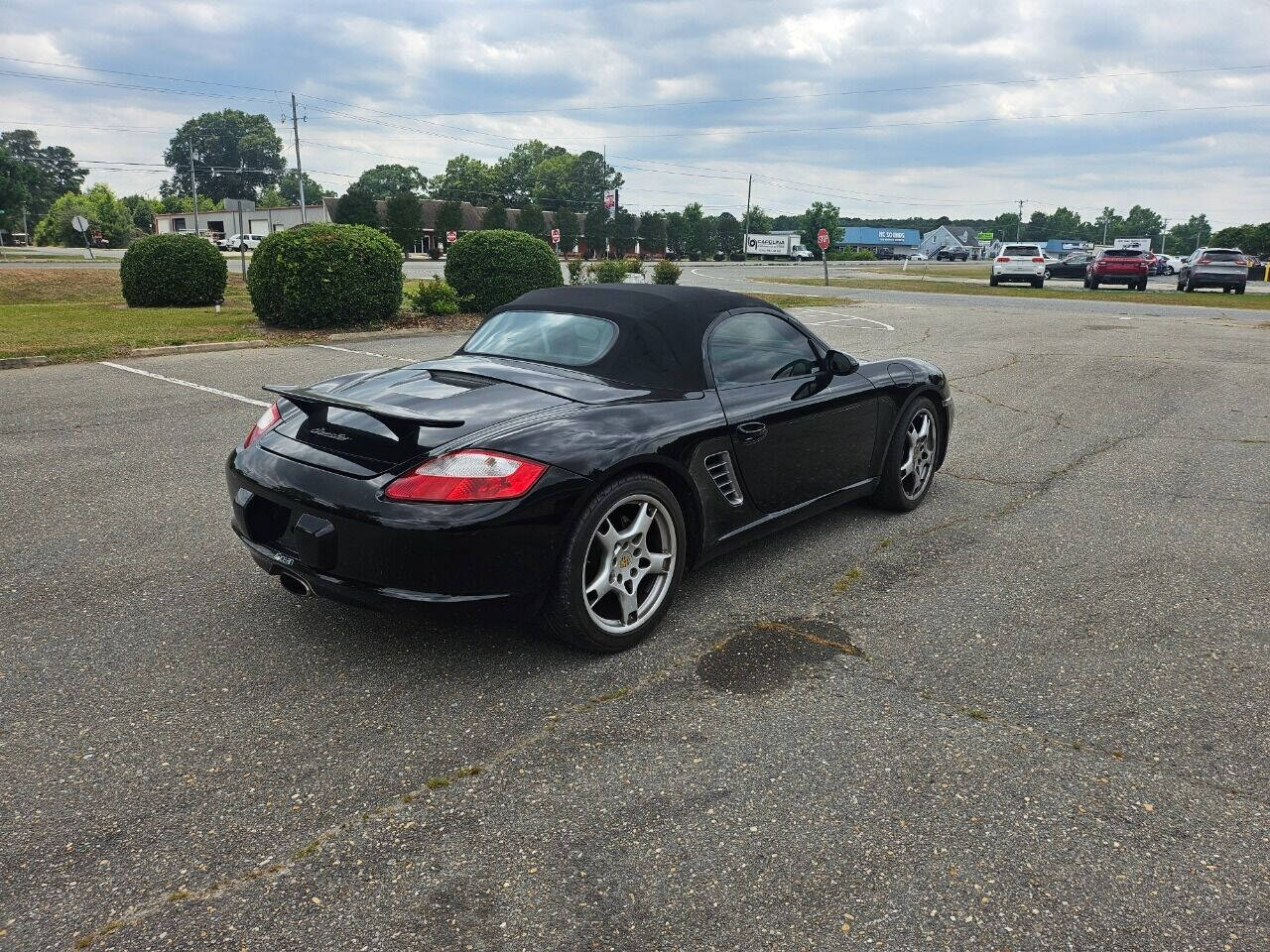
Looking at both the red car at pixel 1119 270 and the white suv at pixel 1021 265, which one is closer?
the red car at pixel 1119 270

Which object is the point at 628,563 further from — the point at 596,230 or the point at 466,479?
the point at 596,230

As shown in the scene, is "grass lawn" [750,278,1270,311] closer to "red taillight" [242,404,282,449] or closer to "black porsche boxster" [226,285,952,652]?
"black porsche boxster" [226,285,952,652]

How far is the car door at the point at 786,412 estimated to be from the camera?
4187mm

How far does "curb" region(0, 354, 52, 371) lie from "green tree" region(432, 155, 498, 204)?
112949mm

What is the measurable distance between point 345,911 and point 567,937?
0.55 m

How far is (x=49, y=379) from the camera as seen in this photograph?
394 inches

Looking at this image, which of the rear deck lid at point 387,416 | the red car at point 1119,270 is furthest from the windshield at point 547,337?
the red car at point 1119,270

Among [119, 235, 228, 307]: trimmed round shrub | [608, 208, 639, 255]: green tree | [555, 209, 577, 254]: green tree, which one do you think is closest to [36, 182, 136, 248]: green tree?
[555, 209, 577, 254]: green tree

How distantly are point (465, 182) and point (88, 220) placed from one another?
4860 centimetres

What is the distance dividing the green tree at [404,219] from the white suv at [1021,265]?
46.1 meters

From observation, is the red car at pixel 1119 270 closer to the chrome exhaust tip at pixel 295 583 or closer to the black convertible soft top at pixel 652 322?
the black convertible soft top at pixel 652 322

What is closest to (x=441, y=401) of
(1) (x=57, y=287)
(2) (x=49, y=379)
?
(2) (x=49, y=379)

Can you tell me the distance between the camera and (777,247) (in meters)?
91.8

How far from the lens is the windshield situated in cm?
419
